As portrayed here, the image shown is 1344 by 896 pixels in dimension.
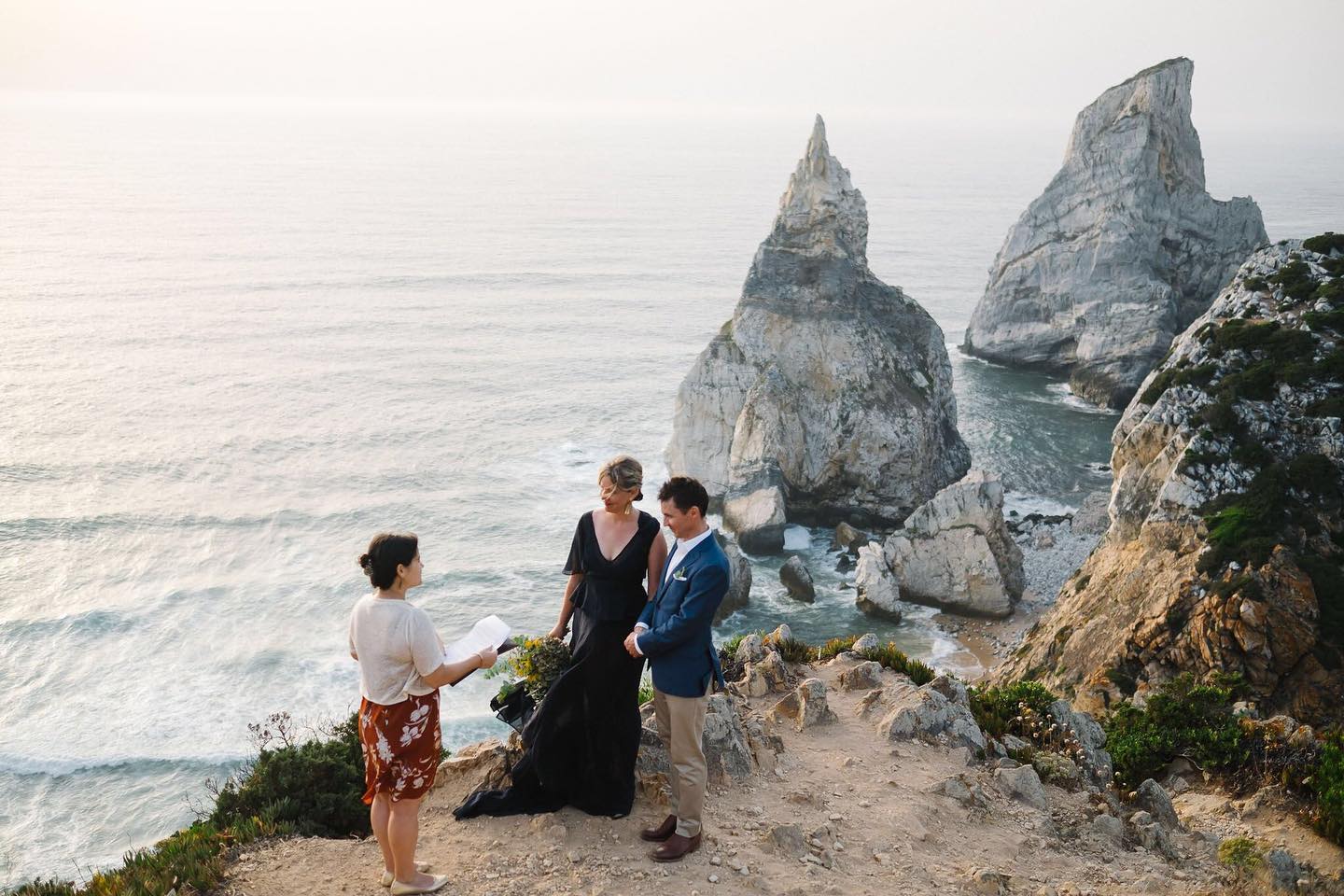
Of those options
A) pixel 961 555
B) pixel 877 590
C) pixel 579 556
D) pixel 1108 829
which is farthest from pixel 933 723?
pixel 961 555

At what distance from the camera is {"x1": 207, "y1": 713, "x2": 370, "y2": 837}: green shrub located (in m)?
8.83

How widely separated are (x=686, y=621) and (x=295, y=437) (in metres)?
40.8

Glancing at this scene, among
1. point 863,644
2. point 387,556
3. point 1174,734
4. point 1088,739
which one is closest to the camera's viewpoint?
point 387,556

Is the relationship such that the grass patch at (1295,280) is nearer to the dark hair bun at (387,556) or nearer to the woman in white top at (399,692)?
the woman in white top at (399,692)

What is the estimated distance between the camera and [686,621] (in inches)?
255

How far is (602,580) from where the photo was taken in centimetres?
705

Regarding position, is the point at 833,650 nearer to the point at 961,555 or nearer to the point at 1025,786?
the point at 1025,786

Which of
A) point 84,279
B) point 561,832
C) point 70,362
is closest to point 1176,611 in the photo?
point 561,832

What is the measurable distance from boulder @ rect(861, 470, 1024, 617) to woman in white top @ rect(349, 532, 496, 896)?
2611 centimetres

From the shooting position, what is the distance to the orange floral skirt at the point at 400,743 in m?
6.33

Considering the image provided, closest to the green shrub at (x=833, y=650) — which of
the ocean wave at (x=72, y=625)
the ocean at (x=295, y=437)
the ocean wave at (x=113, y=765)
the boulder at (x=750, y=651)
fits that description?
the boulder at (x=750, y=651)

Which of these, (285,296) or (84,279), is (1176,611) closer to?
(285,296)

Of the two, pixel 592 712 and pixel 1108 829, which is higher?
pixel 592 712

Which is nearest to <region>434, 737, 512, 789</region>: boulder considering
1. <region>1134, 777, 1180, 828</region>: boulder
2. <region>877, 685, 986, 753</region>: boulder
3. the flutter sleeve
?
the flutter sleeve
